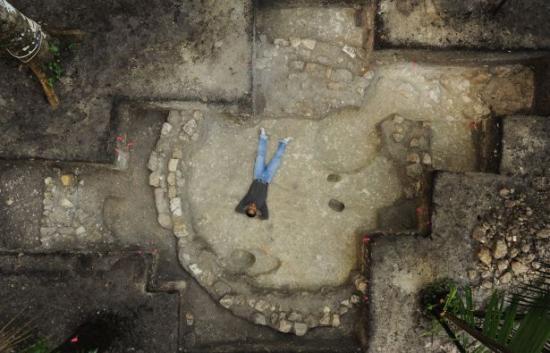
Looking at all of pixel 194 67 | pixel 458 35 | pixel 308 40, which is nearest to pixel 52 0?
pixel 194 67

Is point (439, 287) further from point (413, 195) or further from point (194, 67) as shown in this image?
point (194, 67)

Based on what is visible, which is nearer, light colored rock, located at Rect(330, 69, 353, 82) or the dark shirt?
the dark shirt

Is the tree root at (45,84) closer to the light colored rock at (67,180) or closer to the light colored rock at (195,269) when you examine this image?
the light colored rock at (67,180)

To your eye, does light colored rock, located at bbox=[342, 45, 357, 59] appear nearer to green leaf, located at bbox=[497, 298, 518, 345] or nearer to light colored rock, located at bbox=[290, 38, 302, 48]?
light colored rock, located at bbox=[290, 38, 302, 48]

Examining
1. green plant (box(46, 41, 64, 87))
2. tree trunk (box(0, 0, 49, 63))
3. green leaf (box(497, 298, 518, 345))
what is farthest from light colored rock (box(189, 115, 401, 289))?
green leaf (box(497, 298, 518, 345))

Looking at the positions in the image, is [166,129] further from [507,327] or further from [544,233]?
[544,233]

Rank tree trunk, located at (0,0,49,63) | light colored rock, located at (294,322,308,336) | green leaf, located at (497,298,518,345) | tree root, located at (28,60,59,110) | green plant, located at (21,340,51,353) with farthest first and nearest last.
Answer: light colored rock, located at (294,322,308,336) < tree root, located at (28,60,59,110) < green plant, located at (21,340,51,353) < tree trunk, located at (0,0,49,63) < green leaf, located at (497,298,518,345)
